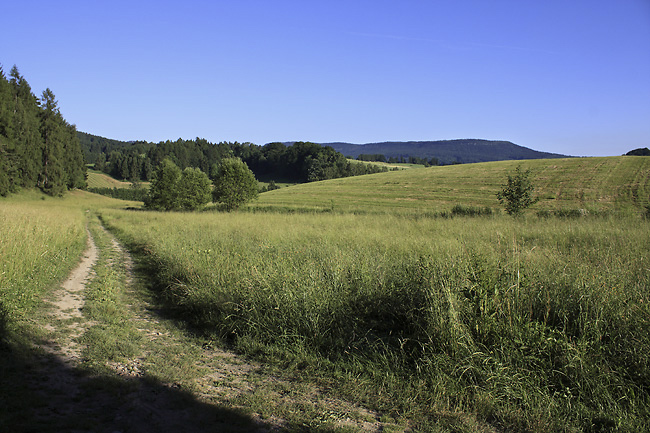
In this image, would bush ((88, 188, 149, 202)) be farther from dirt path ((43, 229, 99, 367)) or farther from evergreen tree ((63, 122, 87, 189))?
dirt path ((43, 229, 99, 367))

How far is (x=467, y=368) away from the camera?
12.6 feet

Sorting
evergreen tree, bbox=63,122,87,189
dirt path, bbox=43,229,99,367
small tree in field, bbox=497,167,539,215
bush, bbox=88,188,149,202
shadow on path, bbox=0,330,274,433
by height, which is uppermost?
evergreen tree, bbox=63,122,87,189

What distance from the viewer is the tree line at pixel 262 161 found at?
9681 centimetres

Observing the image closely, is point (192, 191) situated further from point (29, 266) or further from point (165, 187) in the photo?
point (29, 266)

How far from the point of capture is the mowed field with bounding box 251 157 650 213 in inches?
1369

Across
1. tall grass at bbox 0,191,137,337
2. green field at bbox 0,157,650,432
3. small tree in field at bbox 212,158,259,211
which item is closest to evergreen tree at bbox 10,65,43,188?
small tree in field at bbox 212,158,259,211

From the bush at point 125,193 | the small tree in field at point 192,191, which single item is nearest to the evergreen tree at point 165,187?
the small tree in field at point 192,191

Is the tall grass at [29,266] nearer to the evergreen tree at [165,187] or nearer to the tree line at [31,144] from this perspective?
the tree line at [31,144]

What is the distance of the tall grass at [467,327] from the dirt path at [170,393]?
0.62m

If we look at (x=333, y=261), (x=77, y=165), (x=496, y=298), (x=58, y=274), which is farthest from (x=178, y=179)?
(x=496, y=298)

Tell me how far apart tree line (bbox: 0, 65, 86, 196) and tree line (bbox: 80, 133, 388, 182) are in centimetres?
3895

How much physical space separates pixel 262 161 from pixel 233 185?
81.5 meters

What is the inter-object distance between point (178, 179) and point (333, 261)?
45261 millimetres

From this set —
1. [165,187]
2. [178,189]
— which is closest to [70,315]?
[178,189]
